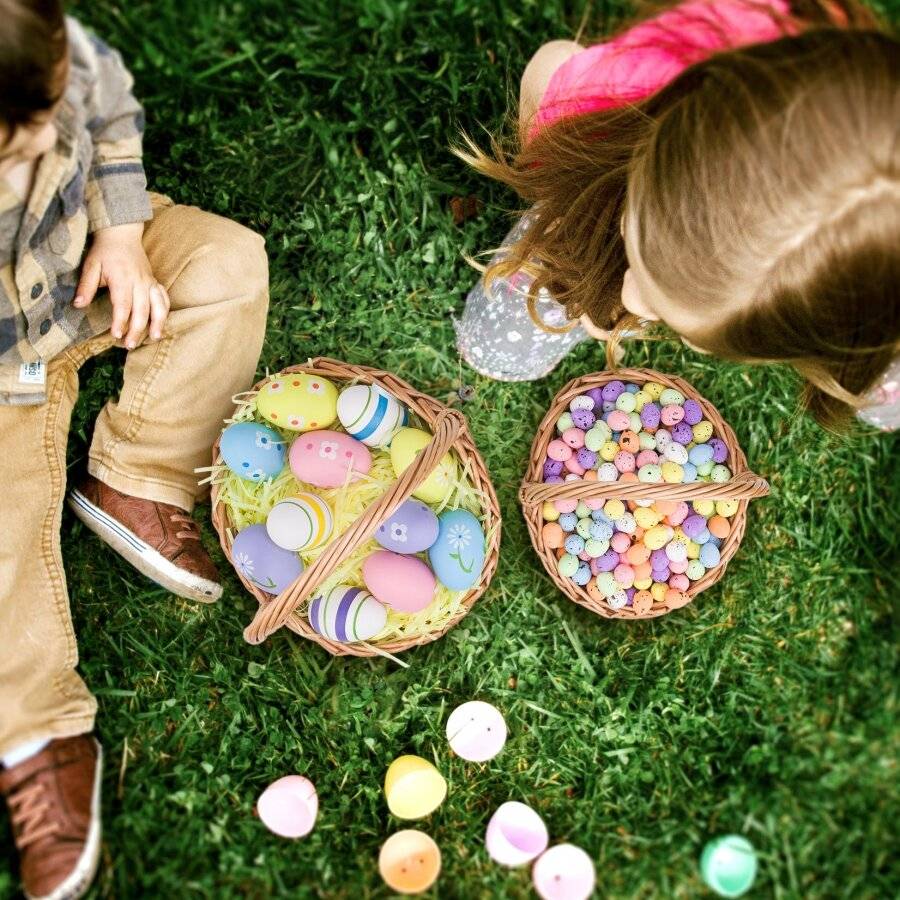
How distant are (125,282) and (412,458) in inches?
25.6

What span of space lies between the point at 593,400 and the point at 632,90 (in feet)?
2.33

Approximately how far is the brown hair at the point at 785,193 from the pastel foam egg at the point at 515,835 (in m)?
→ 1.04

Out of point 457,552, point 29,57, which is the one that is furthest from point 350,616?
point 29,57

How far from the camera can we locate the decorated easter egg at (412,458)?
1.68 m

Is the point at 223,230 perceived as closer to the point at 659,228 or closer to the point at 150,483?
the point at 150,483

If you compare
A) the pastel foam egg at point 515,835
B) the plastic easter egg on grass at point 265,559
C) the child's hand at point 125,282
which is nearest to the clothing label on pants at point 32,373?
the child's hand at point 125,282

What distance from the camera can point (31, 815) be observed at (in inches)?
61.2

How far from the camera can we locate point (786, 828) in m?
1.80

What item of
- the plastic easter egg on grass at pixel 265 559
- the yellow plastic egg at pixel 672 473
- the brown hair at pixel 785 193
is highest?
the brown hair at pixel 785 193

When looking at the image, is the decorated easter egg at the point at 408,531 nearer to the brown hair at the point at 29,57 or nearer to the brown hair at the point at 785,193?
the brown hair at the point at 785,193

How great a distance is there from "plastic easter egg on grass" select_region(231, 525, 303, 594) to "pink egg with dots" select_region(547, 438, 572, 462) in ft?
1.98

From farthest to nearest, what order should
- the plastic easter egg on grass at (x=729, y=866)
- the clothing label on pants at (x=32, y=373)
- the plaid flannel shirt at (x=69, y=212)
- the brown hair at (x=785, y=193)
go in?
the plastic easter egg on grass at (x=729, y=866)
the clothing label on pants at (x=32, y=373)
the plaid flannel shirt at (x=69, y=212)
the brown hair at (x=785, y=193)

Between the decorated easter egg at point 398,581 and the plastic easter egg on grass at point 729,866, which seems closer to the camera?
the decorated easter egg at point 398,581

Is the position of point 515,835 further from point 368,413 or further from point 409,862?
point 368,413
